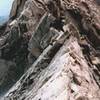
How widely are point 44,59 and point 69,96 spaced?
38.3ft

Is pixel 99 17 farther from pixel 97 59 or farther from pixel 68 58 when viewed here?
pixel 68 58

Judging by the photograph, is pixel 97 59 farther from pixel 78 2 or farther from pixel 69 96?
pixel 69 96

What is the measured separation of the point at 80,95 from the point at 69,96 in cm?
94

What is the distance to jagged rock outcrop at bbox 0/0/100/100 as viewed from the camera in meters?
24.2

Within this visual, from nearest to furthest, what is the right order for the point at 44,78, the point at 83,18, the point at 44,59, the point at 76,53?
the point at 44,78 → the point at 76,53 → the point at 44,59 → the point at 83,18

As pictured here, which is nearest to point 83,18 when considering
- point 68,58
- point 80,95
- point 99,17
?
point 99,17

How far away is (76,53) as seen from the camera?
29.6 meters

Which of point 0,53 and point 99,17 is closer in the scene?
point 99,17

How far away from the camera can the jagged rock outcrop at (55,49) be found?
2416 cm

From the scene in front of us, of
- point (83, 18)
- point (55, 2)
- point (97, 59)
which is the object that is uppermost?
point (55, 2)

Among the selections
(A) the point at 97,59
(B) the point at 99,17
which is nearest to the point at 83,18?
(B) the point at 99,17

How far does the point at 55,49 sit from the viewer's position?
1287 inches

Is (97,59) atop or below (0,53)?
below

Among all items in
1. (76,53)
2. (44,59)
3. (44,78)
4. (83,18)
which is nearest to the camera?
(44,78)
